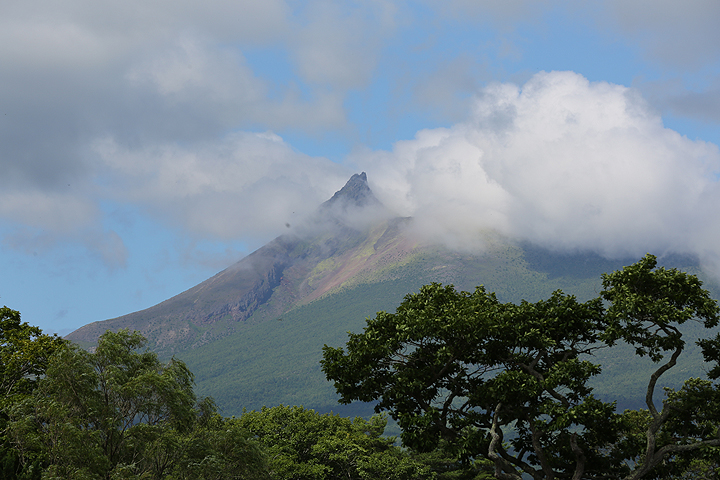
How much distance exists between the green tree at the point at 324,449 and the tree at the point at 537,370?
10.3m

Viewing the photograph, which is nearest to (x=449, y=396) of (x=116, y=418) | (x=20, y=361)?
(x=116, y=418)

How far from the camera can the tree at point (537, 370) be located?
841 inches

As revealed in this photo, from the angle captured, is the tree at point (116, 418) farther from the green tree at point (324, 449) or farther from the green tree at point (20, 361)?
the green tree at point (324, 449)

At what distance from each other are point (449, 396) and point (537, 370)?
3717mm

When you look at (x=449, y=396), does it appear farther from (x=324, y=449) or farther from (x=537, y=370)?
(x=324, y=449)

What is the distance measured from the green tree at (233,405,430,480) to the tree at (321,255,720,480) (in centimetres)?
1028

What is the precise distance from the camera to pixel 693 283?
21.1 m

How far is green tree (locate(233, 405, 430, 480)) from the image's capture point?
33812mm

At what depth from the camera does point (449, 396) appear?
23438 mm

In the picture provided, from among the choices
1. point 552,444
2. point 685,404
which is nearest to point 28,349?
point 552,444

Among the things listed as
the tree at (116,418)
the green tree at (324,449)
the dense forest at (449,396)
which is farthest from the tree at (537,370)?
the green tree at (324,449)

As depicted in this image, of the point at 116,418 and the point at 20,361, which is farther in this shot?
the point at 20,361

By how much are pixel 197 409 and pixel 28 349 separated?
43.7 feet

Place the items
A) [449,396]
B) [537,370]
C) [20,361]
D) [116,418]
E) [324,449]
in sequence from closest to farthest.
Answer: [116,418], [449,396], [537,370], [20,361], [324,449]
